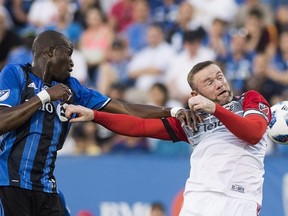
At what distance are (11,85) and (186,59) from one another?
6816 mm

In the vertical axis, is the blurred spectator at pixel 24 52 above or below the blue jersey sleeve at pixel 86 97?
above

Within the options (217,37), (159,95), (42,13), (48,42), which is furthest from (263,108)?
(42,13)

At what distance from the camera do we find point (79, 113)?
6504 mm

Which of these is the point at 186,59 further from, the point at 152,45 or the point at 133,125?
the point at 133,125

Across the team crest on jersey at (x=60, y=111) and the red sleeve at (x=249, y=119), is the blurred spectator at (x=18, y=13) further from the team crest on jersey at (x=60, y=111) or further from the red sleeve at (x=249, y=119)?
the red sleeve at (x=249, y=119)

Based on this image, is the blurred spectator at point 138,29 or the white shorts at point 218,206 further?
the blurred spectator at point 138,29

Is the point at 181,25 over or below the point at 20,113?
over

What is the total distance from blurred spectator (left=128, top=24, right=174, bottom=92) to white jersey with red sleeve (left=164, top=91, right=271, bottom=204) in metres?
6.71

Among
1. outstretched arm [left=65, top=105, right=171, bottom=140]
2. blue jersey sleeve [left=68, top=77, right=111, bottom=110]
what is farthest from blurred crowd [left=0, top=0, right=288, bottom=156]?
outstretched arm [left=65, top=105, right=171, bottom=140]

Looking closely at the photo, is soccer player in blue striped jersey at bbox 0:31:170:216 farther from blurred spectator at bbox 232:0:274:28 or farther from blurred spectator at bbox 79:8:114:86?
blurred spectator at bbox 232:0:274:28

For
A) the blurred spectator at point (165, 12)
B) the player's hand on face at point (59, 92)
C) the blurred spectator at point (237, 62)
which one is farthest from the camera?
the blurred spectator at point (165, 12)

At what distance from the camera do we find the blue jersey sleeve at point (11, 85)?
257 inches

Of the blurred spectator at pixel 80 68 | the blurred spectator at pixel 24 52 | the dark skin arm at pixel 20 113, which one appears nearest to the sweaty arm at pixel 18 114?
the dark skin arm at pixel 20 113

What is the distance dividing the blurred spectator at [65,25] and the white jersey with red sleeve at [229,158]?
317 inches
